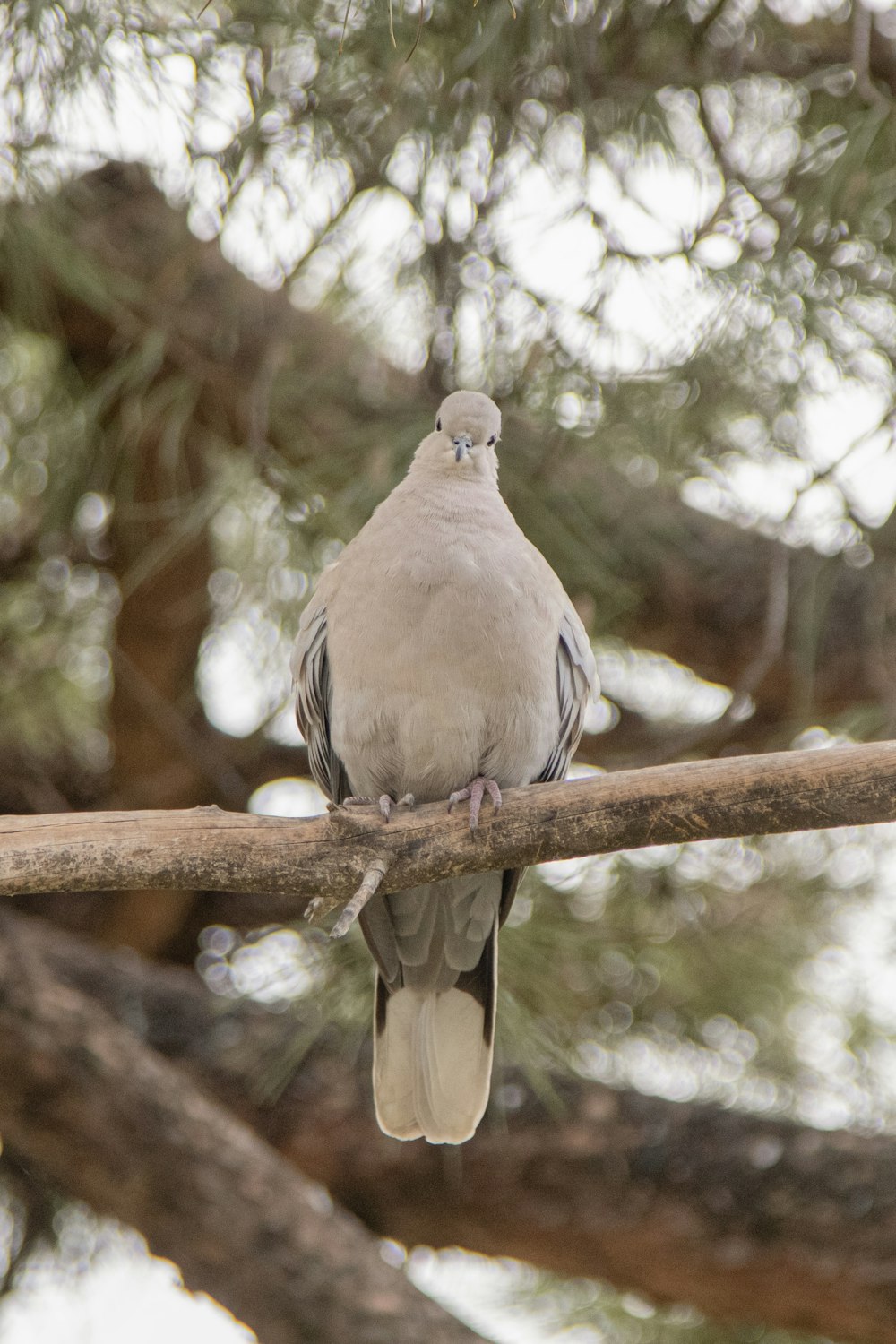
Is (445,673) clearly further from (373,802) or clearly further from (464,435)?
(464,435)

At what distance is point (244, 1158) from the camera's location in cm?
228

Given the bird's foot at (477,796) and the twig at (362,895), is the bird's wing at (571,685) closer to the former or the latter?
the bird's foot at (477,796)

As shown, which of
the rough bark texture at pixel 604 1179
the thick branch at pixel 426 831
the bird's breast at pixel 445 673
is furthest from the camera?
the rough bark texture at pixel 604 1179

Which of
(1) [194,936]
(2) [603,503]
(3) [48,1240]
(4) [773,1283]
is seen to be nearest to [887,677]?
(2) [603,503]

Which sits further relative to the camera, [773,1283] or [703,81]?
[773,1283]

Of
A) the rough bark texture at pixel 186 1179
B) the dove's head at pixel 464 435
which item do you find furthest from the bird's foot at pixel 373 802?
the rough bark texture at pixel 186 1179

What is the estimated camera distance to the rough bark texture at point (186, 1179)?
2.21 meters

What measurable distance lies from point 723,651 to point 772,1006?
2.93ft

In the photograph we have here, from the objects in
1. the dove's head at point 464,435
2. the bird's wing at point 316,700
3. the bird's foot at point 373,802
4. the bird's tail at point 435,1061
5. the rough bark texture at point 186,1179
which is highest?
the dove's head at point 464,435

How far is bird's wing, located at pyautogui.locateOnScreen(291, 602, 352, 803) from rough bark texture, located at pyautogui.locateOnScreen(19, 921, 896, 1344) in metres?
0.72

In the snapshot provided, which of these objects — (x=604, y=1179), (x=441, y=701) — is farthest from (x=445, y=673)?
(x=604, y=1179)

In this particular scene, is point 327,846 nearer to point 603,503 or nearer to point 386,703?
point 386,703

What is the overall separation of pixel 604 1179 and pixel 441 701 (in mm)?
1145

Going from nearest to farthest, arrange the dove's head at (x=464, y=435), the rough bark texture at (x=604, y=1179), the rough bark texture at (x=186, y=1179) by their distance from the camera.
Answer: the dove's head at (x=464, y=435) → the rough bark texture at (x=186, y=1179) → the rough bark texture at (x=604, y=1179)
